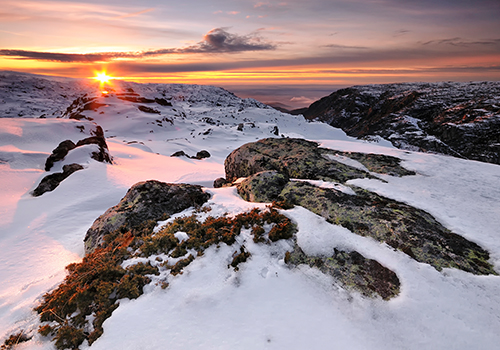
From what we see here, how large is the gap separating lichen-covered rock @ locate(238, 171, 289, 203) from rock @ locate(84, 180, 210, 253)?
5.32 ft

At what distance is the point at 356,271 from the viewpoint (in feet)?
16.5

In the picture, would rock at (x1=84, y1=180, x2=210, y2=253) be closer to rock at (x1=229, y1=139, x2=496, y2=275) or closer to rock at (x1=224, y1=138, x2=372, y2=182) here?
rock at (x1=229, y1=139, x2=496, y2=275)

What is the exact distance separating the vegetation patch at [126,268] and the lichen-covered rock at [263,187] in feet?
4.02

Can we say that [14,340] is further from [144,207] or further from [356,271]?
[356,271]

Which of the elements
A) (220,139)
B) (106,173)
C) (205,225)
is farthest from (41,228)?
(220,139)

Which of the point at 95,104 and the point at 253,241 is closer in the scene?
the point at 253,241

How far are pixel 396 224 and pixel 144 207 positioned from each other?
7.99 meters

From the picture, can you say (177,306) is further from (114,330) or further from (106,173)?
(106,173)

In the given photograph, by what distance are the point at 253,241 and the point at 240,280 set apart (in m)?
1.22

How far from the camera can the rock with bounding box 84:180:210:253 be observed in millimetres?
7466

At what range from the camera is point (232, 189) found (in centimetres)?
1003

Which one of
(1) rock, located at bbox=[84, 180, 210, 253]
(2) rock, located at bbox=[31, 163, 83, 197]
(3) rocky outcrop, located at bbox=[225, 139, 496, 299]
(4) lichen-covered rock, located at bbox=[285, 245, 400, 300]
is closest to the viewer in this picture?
(4) lichen-covered rock, located at bbox=[285, 245, 400, 300]

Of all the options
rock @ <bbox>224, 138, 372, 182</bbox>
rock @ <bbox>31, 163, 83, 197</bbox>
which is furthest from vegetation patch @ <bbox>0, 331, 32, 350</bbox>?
rock @ <bbox>31, 163, 83, 197</bbox>

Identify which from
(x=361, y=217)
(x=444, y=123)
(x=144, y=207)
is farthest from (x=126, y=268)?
(x=444, y=123)
